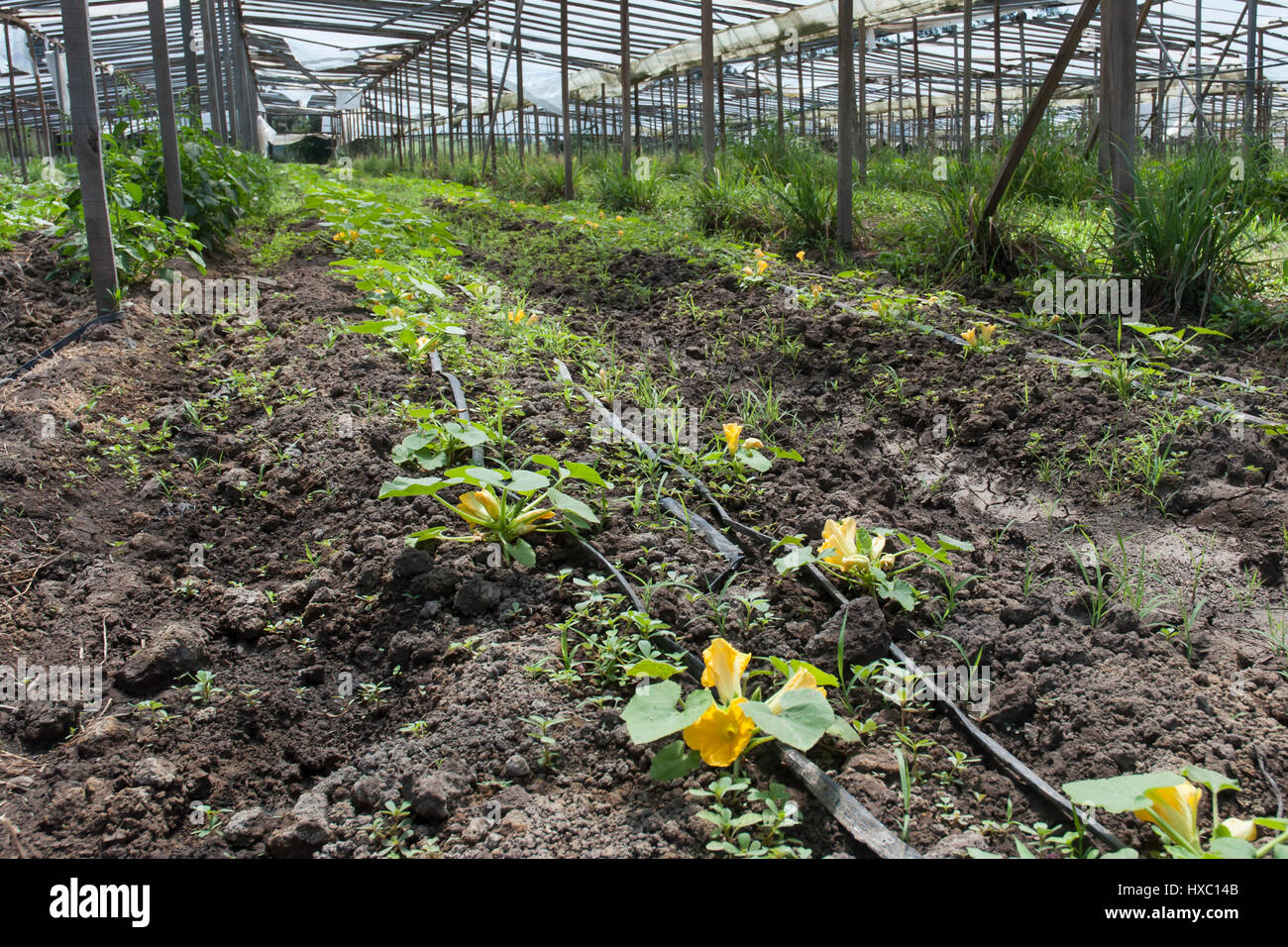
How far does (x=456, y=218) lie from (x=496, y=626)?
334 inches

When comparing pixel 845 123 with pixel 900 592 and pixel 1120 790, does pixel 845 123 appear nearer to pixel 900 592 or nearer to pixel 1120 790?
pixel 900 592

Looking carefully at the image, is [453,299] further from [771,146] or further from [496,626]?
[771,146]

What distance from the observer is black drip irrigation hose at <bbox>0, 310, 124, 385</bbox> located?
3.62 m

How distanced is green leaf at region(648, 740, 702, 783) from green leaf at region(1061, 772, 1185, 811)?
593 millimetres

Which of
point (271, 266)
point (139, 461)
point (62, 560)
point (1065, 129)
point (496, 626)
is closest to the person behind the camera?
point (496, 626)

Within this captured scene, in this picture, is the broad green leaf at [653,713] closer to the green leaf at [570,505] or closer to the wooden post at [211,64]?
the green leaf at [570,505]

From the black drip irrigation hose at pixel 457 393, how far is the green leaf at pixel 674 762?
128 centimetres

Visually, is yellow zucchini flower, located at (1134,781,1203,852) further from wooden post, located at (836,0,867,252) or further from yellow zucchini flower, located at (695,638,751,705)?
wooden post, located at (836,0,867,252)

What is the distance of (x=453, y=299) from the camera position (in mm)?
5254

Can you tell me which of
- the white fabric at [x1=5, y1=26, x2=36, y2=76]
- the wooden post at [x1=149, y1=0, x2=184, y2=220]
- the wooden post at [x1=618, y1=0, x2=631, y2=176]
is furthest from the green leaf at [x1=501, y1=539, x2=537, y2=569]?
the white fabric at [x1=5, y1=26, x2=36, y2=76]

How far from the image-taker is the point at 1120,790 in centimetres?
129

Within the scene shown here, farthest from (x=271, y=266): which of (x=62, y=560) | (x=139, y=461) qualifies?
(x=62, y=560)
